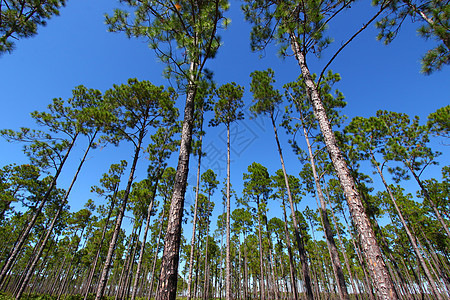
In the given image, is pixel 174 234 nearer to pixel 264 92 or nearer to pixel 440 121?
pixel 264 92

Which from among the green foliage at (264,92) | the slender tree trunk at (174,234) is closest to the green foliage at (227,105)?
the green foliage at (264,92)

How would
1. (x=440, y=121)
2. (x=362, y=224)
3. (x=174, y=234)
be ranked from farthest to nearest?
(x=440, y=121)
(x=174, y=234)
(x=362, y=224)

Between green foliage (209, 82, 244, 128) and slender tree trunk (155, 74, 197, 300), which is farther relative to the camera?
green foliage (209, 82, 244, 128)

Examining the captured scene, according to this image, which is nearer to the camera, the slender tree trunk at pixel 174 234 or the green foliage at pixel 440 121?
the slender tree trunk at pixel 174 234

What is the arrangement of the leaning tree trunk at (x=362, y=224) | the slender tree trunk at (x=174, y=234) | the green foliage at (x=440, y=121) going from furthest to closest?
the green foliage at (x=440, y=121)
the slender tree trunk at (x=174, y=234)
the leaning tree trunk at (x=362, y=224)

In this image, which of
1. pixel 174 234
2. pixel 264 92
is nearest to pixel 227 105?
pixel 264 92

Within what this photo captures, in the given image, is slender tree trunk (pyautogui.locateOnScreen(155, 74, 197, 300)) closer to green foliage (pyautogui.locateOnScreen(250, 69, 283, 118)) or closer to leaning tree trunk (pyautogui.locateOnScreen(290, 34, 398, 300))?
leaning tree trunk (pyautogui.locateOnScreen(290, 34, 398, 300))

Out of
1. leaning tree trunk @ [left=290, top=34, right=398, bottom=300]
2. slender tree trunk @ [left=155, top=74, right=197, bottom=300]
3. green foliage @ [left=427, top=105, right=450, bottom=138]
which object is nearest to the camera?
leaning tree trunk @ [left=290, top=34, right=398, bottom=300]

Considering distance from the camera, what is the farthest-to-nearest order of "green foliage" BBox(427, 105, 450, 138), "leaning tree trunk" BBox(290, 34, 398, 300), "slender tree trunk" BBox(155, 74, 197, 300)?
"green foliage" BBox(427, 105, 450, 138) → "slender tree trunk" BBox(155, 74, 197, 300) → "leaning tree trunk" BBox(290, 34, 398, 300)

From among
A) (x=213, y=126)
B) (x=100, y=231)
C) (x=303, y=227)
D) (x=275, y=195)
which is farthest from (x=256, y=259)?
(x=213, y=126)

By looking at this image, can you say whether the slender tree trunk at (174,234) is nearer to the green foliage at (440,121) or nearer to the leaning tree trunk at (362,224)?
the leaning tree trunk at (362,224)

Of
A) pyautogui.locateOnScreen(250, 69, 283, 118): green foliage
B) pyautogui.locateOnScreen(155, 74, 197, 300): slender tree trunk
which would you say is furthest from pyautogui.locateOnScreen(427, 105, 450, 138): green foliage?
pyautogui.locateOnScreen(155, 74, 197, 300): slender tree trunk

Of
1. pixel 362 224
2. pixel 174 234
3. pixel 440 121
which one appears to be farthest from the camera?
pixel 440 121

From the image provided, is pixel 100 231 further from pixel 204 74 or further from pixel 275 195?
pixel 204 74
